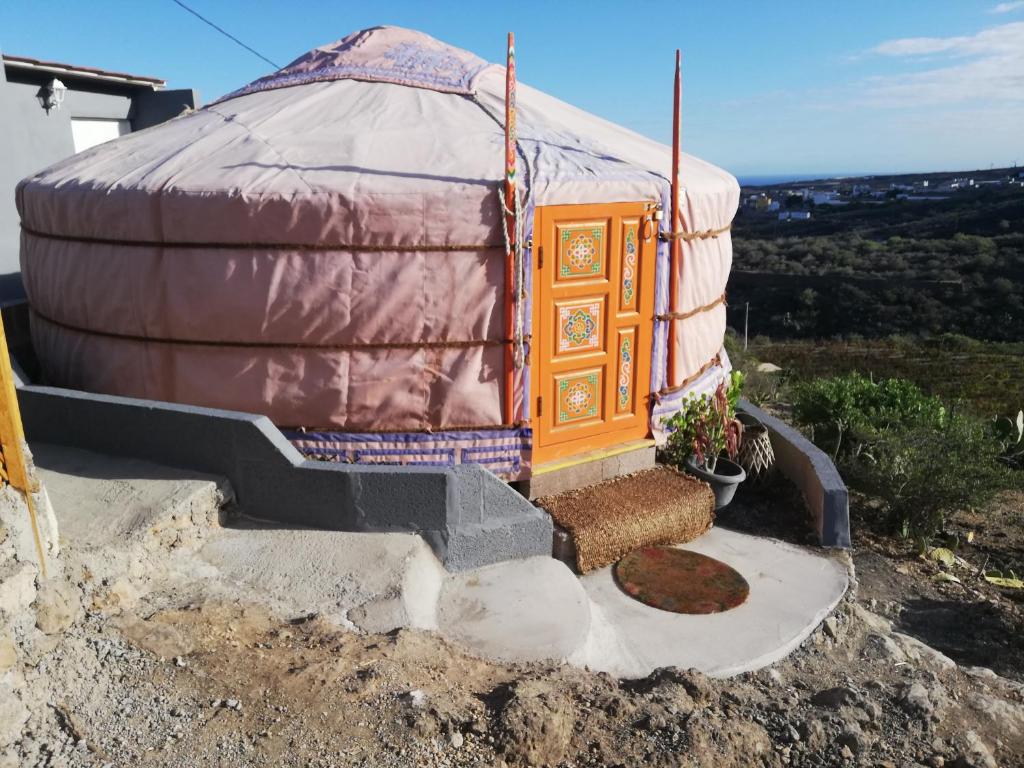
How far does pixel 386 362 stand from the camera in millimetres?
4461

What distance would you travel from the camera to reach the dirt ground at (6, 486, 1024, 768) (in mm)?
2549

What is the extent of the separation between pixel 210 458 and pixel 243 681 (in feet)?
5.16

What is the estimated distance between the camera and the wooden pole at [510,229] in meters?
4.24

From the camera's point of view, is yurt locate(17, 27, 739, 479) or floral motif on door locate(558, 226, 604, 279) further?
floral motif on door locate(558, 226, 604, 279)

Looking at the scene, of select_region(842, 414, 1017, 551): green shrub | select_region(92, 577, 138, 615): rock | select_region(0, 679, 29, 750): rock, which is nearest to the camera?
select_region(0, 679, 29, 750): rock

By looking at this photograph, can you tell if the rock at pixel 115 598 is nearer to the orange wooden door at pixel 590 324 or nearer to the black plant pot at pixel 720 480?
the orange wooden door at pixel 590 324

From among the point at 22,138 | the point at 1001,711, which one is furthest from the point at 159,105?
the point at 1001,711

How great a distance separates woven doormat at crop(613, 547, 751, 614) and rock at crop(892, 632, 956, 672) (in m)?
0.71

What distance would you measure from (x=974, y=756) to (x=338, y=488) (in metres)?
2.62

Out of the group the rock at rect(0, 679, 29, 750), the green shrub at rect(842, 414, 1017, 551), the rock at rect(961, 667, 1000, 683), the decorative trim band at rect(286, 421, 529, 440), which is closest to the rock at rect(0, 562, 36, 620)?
the rock at rect(0, 679, 29, 750)

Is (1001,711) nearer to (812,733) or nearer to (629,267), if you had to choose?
(812,733)

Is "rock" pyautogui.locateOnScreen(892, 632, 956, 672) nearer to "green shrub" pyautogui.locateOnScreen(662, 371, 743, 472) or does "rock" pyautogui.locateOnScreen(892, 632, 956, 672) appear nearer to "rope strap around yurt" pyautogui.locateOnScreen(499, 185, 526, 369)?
"green shrub" pyautogui.locateOnScreen(662, 371, 743, 472)

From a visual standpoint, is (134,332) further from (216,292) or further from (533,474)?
(533,474)

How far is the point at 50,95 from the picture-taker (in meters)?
8.52
